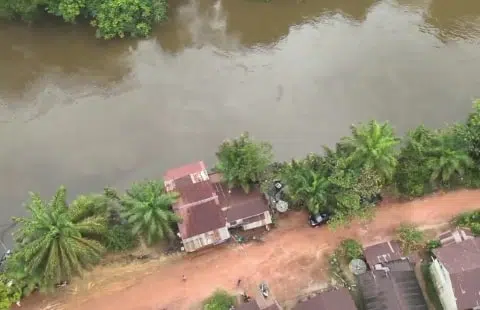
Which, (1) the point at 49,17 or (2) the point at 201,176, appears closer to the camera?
(2) the point at 201,176

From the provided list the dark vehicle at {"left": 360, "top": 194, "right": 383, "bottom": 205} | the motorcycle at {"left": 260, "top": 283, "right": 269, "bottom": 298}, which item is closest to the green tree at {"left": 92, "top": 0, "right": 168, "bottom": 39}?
the dark vehicle at {"left": 360, "top": 194, "right": 383, "bottom": 205}

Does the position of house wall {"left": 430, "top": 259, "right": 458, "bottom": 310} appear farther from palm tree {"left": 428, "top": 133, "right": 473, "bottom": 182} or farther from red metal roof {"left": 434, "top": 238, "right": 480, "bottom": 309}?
palm tree {"left": 428, "top": 133, "right": 473, "bottom": 182}

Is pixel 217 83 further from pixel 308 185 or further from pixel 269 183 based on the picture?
pixel 308 185

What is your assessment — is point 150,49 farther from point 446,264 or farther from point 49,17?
point 446,264

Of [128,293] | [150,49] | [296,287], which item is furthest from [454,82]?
[128,293]

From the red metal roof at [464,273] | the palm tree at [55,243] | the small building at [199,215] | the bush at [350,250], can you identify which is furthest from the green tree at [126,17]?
the red metal roof at [464,273]
